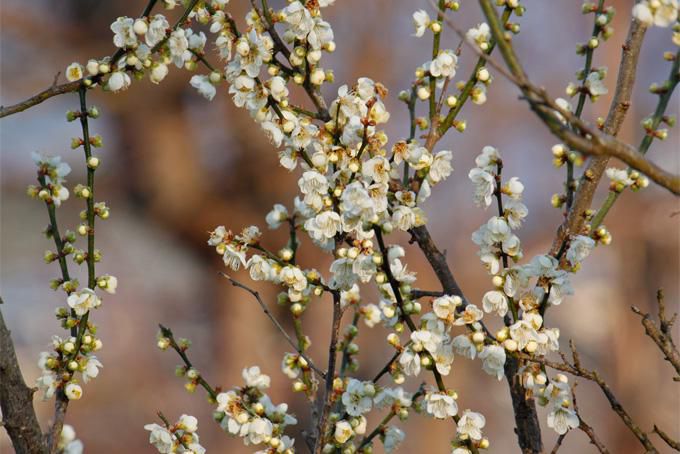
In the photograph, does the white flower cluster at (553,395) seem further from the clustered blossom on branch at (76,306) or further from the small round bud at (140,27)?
the small round bud at (140,27)

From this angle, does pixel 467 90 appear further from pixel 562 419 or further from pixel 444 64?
pixel 562 419

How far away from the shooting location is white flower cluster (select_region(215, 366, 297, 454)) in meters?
1.24

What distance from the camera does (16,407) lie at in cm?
120

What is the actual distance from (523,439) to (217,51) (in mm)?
797

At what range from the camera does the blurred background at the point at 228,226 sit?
620 cm

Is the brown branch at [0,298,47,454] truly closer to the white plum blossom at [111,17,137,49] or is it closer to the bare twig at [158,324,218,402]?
the bare twig at [158,324,218,402]

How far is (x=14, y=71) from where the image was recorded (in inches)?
273

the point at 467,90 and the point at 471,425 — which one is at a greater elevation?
the point at 467,90

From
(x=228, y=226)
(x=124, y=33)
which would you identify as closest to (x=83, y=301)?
(x=124, y=33)

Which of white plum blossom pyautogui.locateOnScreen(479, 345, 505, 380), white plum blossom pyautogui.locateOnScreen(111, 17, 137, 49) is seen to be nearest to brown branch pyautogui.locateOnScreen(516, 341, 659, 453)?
white plum blossom pyautogui.locateOnScreen(479, 345, 505, 380)

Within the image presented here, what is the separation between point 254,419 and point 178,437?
12 centimetres

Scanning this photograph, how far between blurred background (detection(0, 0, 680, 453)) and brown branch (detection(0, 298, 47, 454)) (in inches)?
182

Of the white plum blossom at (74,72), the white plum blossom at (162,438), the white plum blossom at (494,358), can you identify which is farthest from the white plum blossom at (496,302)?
the white plum blossom at (74,72)

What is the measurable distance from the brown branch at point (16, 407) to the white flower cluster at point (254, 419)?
0.89 ft
